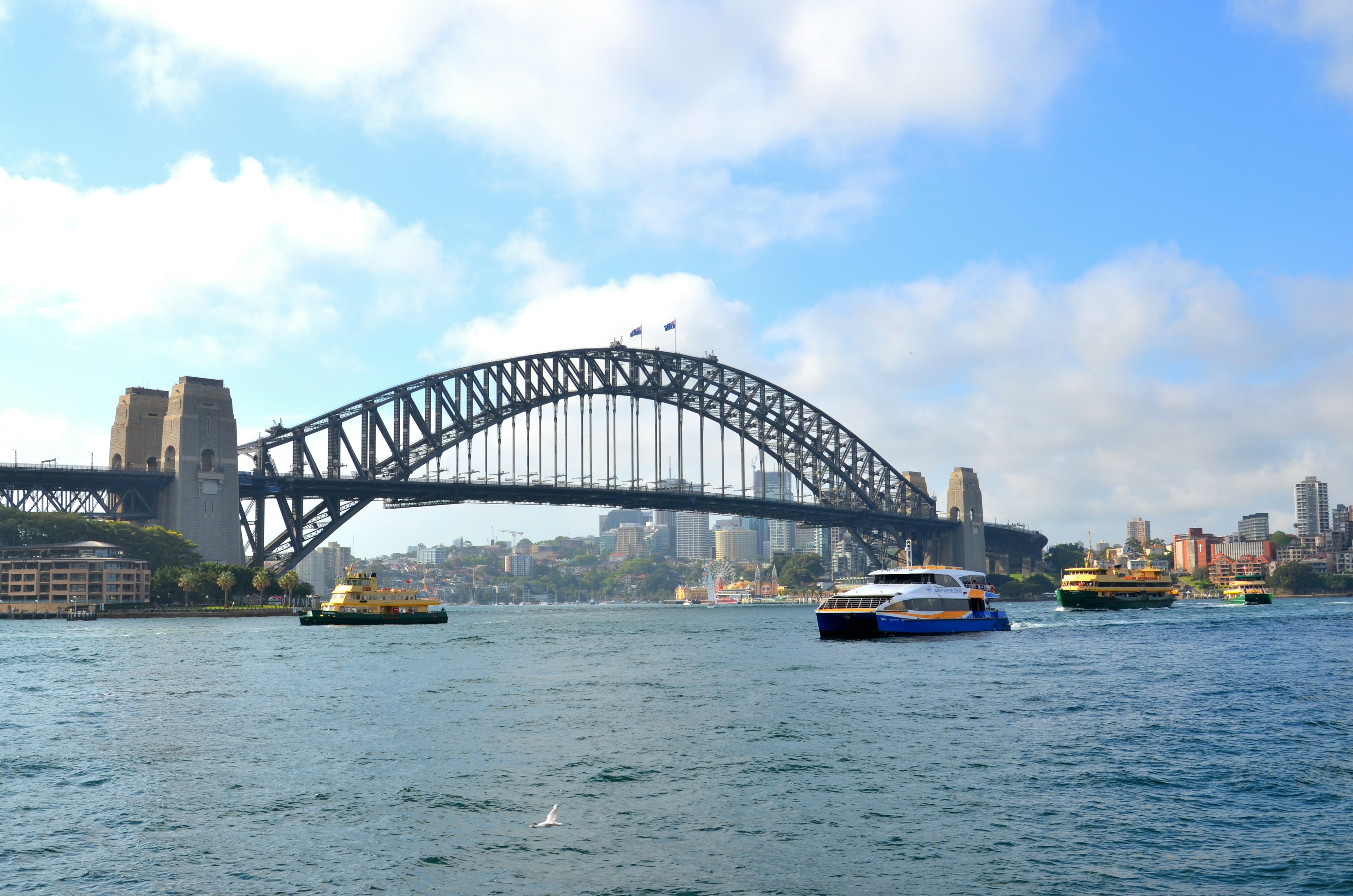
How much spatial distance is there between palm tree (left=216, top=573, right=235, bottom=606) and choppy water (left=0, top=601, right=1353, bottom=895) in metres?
58.8

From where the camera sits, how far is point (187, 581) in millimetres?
101688

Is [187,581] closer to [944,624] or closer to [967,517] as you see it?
[944,624]

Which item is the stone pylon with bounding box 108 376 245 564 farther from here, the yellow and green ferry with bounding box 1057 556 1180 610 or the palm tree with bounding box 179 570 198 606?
the yellow and green ferry with bounding box 1057 556 1180 610

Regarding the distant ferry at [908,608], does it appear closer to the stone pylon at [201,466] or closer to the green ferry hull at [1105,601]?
the green ferry hull at [1105,601]

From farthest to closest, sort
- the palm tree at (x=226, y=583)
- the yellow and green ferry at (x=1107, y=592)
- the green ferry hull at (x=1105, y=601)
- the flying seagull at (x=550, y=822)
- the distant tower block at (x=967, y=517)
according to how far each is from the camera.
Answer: the distant tower block at (x=967, y=517) < the yellow and green ferry at (x=1107, y=592) < the green ferry hull at (x=1105, y=601) < the palm tree at (x=226, y=583) < the flying seagull at (x=550, y=822)

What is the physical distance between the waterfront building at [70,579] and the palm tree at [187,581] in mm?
3414

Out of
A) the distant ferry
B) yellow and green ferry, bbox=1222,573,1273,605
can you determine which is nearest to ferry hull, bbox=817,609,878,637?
the distant ferry

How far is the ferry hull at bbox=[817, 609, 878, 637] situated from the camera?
62594 mm

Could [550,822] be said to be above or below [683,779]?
above

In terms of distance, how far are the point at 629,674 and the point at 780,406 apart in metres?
122

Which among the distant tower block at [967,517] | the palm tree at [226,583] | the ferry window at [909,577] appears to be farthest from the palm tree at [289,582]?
the distant tower block at [967,517]

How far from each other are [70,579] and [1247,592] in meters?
133

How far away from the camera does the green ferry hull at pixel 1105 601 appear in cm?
A: 11000

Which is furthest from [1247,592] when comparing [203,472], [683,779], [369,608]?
[683,779]
